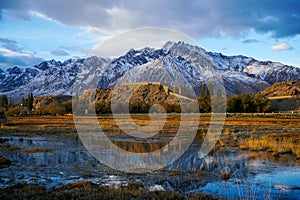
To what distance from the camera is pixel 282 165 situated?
1933 cm

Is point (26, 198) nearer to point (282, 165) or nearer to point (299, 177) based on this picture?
point (299, 177)

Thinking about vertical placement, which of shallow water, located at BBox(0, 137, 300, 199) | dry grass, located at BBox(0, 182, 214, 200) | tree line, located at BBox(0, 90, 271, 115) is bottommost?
shallow water, located at BBox(0, 137, 300, 199)

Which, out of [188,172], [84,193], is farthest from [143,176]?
[84,193]

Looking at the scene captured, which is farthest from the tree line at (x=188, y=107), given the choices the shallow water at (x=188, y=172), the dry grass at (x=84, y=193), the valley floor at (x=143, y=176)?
the dry grass at (x=84, y=193)

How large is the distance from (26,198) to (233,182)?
9.45 metres

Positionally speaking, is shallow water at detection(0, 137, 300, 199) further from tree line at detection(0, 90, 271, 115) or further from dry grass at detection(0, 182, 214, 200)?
tree line at detection(0, 90, 271, 115)

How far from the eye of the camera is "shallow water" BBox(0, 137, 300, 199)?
13.9m

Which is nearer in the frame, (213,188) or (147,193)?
(147,193)

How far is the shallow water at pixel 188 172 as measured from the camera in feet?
45.6

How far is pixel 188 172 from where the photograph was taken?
17.6 m

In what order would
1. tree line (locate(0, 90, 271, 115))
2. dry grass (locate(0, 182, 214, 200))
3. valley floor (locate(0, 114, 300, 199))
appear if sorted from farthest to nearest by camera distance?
tree line (locate(0, 90, 271, 115))
valley floor (locate(0, 114, 300, 199))
dry grass (locate(0, 182, 214, 200))

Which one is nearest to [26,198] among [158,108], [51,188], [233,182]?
[51,188]

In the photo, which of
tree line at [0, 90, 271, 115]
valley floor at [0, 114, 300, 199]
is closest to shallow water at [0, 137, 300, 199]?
valley floor at [0, 114, 300, 199]

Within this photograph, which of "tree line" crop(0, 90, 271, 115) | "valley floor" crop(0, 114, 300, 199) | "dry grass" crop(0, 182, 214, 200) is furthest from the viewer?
"tree line" crop(0, 90, 271, 115)
